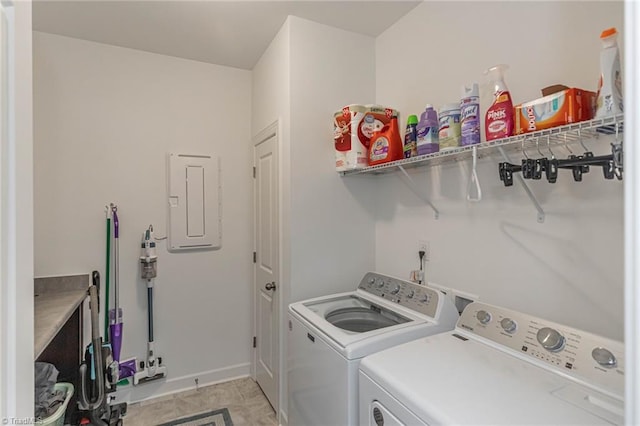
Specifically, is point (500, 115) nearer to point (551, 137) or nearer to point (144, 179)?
point (551, 137)

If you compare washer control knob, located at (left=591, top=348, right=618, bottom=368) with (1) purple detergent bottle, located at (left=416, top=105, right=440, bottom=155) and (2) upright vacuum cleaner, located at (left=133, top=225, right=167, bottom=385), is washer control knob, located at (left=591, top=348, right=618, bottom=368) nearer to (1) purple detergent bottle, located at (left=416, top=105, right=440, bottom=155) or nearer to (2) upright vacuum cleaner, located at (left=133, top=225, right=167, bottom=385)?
(1) purple detergent bottle, located at (left=416, top=105, right=440, bottom=155)

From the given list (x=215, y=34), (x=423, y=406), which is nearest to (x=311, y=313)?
(x=423, y=406)

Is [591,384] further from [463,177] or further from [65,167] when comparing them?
[65,167]

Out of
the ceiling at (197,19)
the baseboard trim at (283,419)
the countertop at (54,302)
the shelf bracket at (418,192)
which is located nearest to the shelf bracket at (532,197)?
the shelf bracket at (418,192)

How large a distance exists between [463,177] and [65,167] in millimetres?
2678

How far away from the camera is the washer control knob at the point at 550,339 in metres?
1.12

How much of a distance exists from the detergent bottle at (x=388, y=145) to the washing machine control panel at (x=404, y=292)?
0.71m

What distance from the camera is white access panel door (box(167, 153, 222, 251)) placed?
104 inches

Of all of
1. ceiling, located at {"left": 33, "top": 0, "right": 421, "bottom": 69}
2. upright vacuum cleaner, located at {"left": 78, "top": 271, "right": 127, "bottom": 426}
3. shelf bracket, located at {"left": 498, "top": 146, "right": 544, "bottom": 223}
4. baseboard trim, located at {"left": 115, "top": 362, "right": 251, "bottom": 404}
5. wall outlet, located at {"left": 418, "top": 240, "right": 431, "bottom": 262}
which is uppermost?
ceiling, located at {"left": 33, "top": 0, "right": 421, "bottom": 69}

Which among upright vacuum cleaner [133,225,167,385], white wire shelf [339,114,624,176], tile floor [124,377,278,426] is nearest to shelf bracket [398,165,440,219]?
white wire shelf [339,114,624,176]

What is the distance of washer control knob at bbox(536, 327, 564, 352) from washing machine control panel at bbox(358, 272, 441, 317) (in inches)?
17.7

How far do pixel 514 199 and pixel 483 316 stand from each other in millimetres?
532

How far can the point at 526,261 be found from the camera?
4.55 ft

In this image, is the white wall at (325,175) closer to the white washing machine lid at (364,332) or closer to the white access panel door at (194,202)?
the white washing machine lid at (364,332)
